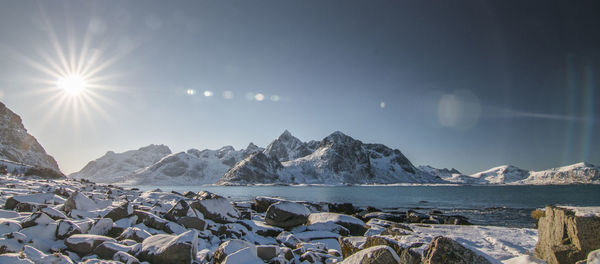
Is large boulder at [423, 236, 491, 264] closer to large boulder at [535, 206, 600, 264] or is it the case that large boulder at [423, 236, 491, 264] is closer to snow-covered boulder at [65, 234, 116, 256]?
large boulder at [535, 206, 600, 264]

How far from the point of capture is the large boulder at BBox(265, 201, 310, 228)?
699 inches

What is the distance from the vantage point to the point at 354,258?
5625 mm

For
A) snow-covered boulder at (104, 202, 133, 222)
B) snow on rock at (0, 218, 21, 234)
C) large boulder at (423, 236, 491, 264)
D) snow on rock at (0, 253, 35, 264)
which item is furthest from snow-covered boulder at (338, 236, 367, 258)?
snow on rock at (0, 218, 21, 234)

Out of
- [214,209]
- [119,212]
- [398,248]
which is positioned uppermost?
[398,248]

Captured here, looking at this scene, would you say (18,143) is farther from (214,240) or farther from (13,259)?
(13,259)

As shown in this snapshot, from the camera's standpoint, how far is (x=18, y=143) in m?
86.8

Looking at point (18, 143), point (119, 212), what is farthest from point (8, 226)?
point (18, 143)

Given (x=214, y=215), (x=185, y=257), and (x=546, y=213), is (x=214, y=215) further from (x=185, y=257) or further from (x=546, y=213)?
(x=546, y=213)

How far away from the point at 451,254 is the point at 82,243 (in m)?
9.46

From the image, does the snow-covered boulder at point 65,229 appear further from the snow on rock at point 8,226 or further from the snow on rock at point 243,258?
the snow on rock at point 243,258

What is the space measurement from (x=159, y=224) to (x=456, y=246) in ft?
37.6

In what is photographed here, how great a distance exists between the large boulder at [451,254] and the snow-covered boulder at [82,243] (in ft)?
29.2

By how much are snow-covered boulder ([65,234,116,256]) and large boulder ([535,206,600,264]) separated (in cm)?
1168

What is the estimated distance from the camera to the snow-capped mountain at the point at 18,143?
262 ft
